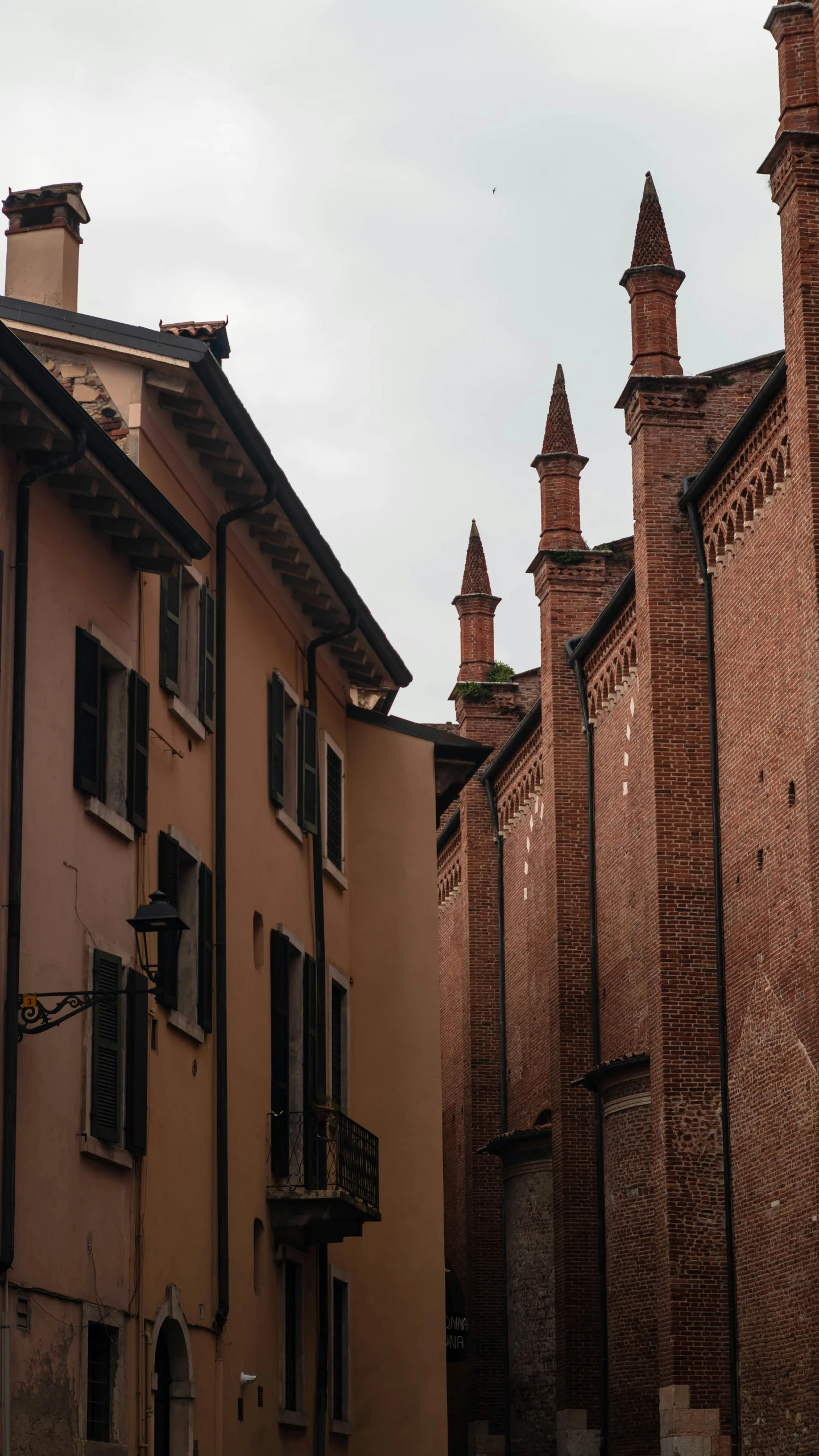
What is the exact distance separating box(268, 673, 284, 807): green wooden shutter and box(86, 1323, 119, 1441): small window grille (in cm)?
623

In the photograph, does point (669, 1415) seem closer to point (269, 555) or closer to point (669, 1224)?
point (669, 1224)

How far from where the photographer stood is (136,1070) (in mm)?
14367

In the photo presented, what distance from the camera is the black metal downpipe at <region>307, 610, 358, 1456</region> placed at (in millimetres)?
19109

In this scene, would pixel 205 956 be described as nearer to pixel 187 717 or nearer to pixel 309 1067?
pixel 187 717

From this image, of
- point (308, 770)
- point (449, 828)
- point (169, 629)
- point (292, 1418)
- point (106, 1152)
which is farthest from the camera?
point (449, 828)

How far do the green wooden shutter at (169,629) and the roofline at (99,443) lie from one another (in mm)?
682

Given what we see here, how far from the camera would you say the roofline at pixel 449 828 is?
41125 mm

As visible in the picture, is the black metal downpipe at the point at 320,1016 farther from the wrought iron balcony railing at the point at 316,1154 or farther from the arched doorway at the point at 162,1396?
the arched doorway at the point at 162,1396

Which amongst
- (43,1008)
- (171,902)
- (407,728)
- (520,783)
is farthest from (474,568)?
(43,1008)

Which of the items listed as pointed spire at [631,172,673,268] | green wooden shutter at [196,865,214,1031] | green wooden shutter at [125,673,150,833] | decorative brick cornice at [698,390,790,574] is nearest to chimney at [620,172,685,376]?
pointed spire at [631,172,673,268]

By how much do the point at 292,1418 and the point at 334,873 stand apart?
5.56m

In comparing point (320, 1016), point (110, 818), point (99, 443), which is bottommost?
Answer: point (320, 1016)

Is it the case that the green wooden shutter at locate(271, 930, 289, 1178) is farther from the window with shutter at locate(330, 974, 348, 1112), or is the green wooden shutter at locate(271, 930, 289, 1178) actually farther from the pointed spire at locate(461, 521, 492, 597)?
the pointed spire at locate(461, 521, 492, 597)

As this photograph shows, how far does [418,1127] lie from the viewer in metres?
21.5
